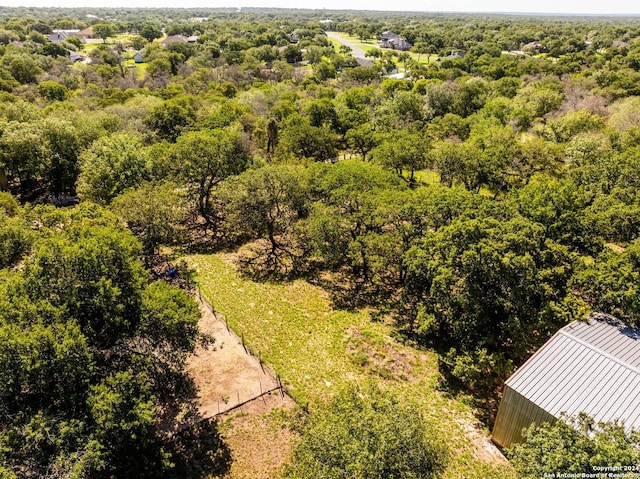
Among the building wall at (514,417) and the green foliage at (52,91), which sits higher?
the green foliage at (52,91)

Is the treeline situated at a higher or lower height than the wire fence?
higher

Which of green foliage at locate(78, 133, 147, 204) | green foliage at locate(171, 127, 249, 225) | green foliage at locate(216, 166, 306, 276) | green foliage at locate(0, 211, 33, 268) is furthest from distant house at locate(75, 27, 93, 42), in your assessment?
green foliage at locate(0, 211, 33, 268)

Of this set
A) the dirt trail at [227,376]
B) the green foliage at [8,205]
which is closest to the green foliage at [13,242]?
the green foliage at [8,205]

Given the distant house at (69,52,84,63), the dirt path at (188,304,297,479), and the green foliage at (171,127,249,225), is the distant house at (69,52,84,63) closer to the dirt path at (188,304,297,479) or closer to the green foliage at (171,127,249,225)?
the green foliage at (171,127,249,225)

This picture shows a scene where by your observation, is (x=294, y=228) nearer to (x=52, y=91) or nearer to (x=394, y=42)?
(x=52, y=91)

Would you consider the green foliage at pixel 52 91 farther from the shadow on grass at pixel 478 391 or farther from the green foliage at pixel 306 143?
the shadow on grass at pixel 478 391

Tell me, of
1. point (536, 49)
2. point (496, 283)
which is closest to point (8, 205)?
point (496, 283)

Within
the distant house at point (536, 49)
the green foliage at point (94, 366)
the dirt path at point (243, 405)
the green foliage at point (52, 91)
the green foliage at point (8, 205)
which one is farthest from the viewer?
the distant house at point (536, 49)
